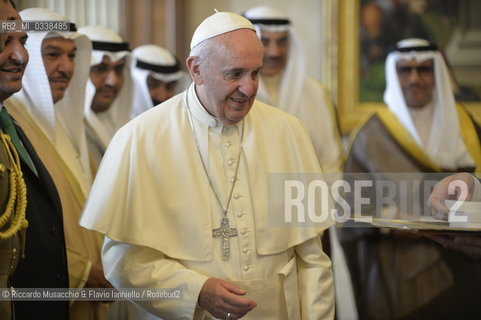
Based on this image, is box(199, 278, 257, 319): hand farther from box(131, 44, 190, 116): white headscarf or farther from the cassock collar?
box(131, 44, 190, 116): white headscarf

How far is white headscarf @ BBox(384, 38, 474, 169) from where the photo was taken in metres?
5.62

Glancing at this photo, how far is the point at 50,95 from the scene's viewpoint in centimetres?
392

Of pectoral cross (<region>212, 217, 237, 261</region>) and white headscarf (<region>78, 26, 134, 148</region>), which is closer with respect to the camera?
pectoral cross (<region>212, 217, 237, 261</region>)

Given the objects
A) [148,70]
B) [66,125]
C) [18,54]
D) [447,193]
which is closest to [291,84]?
[148,70]

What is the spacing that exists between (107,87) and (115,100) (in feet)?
0.43

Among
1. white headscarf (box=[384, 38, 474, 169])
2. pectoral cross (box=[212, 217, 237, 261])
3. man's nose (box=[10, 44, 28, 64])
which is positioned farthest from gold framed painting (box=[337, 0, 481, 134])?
man's nose (box=[10, 44, 28, 64])

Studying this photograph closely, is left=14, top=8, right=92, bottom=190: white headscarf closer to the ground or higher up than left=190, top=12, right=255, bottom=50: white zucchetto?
closer to the ground

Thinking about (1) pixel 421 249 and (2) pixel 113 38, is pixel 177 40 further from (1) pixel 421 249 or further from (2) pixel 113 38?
(1) pixel 421 249

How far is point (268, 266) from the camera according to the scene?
319 cm

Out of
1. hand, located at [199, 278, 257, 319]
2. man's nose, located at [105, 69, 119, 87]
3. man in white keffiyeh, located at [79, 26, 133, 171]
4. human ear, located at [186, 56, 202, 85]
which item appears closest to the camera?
hand, located at [199, 278, 257, 319]

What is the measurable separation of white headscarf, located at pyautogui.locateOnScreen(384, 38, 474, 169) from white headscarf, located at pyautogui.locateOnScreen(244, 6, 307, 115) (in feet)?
2.46

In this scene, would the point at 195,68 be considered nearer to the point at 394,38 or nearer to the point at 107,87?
the point at 107,87

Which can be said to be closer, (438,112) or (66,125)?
(66,125)

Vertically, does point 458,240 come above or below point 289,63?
below
